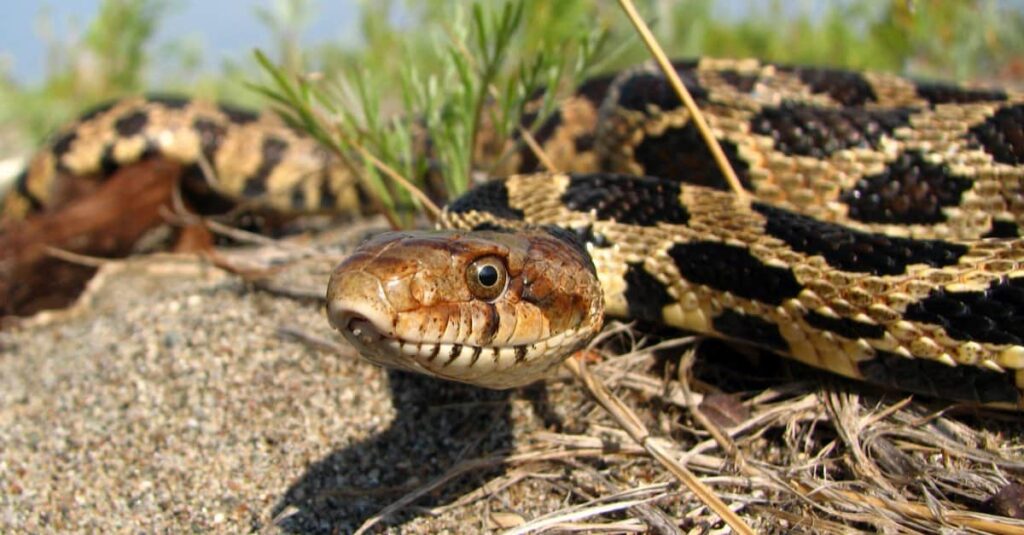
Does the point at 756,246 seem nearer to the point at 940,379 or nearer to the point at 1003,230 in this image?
the point at 940,379

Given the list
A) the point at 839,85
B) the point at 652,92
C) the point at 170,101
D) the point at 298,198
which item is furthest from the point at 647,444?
the point at 170,101

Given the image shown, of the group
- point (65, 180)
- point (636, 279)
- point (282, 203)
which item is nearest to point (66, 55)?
point (65, 180)

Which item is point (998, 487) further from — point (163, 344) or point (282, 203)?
point (282, 203)

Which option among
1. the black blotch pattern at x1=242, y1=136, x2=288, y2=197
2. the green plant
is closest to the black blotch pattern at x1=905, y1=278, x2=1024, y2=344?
the green plant

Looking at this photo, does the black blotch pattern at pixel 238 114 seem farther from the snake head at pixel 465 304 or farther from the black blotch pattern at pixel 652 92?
the snake head at pixel 465 304

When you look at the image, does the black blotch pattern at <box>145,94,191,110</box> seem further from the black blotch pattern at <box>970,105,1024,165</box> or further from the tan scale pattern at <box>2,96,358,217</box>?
the black blotch pattern at <box>970,105,1024,165</box>
